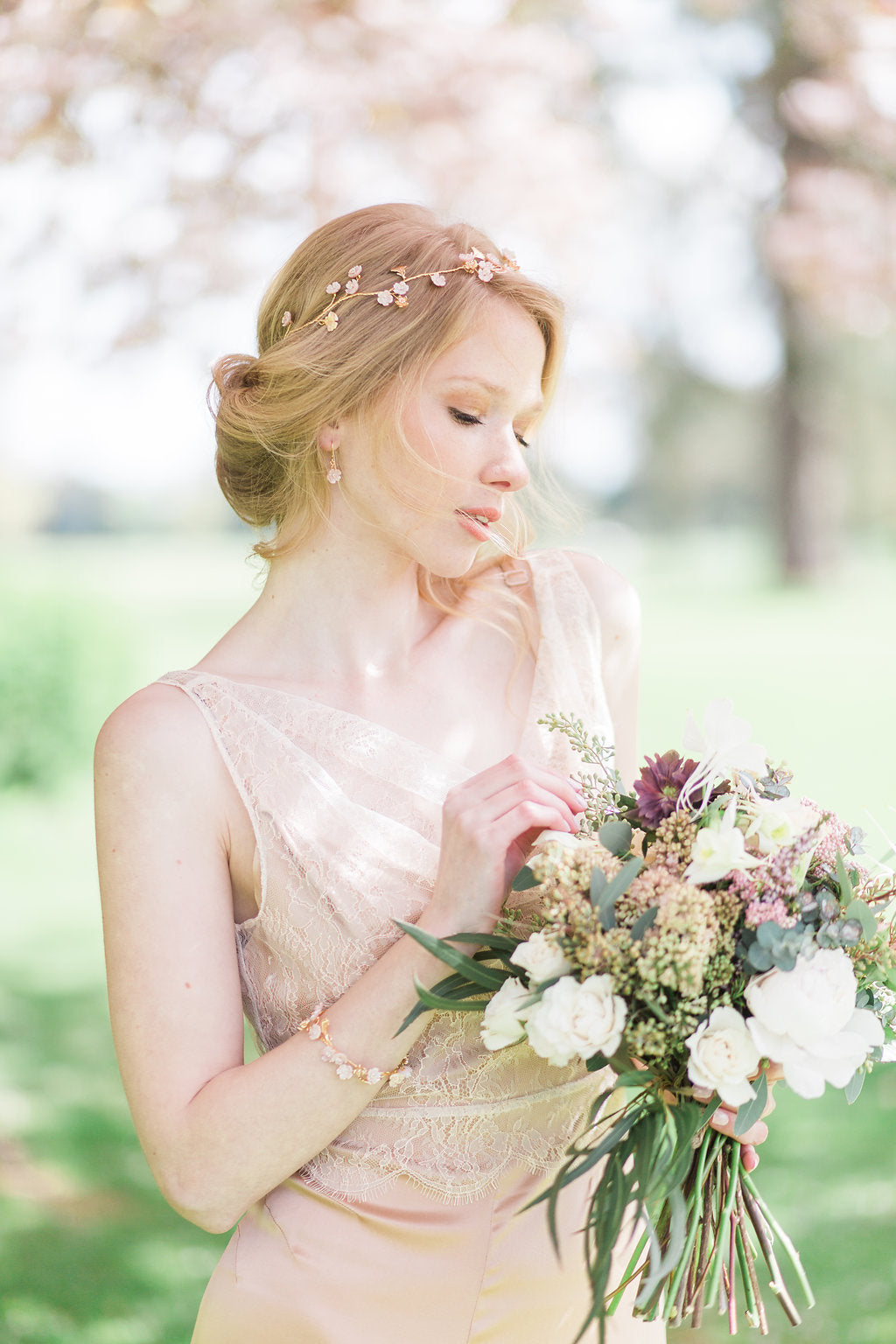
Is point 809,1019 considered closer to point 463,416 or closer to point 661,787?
point 661,787

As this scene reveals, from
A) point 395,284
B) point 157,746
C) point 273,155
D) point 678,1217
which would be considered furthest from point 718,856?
point 273,155

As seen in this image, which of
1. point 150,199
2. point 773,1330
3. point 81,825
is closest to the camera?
point 773,1330

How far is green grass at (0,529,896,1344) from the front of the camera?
13.1 ft

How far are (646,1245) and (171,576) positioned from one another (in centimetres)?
2675

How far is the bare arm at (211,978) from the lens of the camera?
5.64 ft

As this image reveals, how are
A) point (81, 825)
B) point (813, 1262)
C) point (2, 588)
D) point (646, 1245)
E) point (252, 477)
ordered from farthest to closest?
point (2, 588) < point (81, 825) < point (813, 1262) < point (252, 477) < point (646, 1245)

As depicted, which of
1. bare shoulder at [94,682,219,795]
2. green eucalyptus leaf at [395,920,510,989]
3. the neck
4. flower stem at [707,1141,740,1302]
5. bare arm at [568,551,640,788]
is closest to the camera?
green eucalyptus leaf at [395,920,510,989]

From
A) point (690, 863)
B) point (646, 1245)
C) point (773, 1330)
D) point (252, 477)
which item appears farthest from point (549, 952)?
point (773, 1330)

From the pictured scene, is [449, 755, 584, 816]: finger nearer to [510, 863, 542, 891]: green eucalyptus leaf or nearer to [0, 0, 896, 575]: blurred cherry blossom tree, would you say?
[510, 863, 542, 891]: green eucalyptus leaf

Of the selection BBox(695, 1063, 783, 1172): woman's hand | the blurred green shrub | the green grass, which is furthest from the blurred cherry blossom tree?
the green grass

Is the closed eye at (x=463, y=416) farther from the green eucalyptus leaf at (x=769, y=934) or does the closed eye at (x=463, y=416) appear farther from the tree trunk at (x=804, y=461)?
the tree trunk at (x=804, y=461)

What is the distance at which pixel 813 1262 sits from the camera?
166 inches

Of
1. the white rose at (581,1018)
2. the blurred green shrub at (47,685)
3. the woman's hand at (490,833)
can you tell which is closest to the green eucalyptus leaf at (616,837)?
the woman's hand at (490,833)

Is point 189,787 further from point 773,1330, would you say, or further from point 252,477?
point 773,1330
